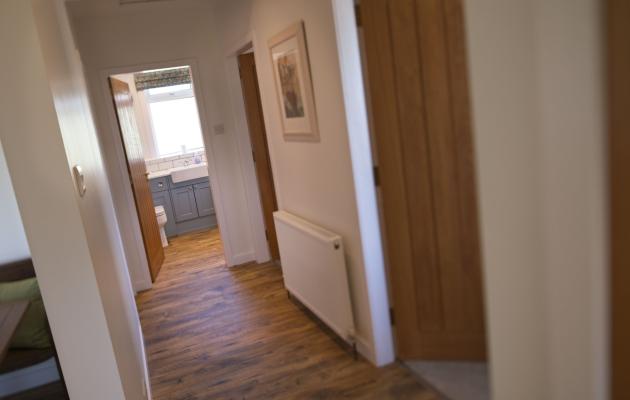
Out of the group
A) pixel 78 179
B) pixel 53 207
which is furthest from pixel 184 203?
pixel 53 207

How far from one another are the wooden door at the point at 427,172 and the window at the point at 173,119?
4.88 meters

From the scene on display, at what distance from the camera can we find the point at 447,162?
2312 mm

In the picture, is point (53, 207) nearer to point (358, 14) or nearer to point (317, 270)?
point (358, 14)

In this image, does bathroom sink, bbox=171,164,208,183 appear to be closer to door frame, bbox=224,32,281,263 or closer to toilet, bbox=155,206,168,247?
toilet, bbox=155,206,168,247

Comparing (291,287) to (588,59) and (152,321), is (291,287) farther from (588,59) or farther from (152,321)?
(588,59)

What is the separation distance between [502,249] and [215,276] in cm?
415

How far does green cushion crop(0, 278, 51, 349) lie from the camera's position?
237 cm

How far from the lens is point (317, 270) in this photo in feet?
9.86

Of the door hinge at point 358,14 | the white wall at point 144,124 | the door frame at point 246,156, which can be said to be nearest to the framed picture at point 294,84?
the door hinge at point 358,14

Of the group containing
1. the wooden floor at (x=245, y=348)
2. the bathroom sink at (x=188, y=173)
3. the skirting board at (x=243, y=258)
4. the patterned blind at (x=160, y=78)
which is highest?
the patterned blind at (x=160, y=78)

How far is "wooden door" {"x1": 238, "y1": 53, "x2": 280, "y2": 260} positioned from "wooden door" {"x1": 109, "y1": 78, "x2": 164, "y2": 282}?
1.21m

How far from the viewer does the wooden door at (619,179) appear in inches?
23.5

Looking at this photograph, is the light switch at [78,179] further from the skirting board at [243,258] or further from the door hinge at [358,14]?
the skirting board at [243,258]

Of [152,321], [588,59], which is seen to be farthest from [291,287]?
[588,59]
